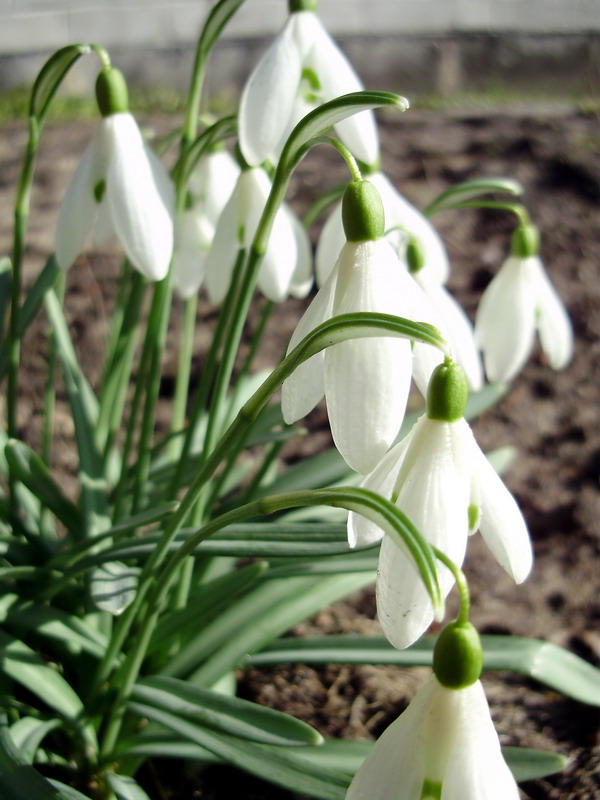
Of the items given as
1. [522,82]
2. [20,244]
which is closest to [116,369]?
[20,244]

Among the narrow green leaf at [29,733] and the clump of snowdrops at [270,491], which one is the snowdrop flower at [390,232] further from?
the narrow green leaf at [29,733]

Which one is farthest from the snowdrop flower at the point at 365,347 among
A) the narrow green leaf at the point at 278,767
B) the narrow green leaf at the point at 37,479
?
the narrow green leaf at the point at 37,479

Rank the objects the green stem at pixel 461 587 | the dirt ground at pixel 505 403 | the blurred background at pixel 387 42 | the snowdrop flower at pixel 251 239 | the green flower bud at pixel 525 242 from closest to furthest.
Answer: the green stem at pixel 461 587 → the snowdrop flower at pixel 251 239 → the green flower bud at pixel 525 242 → the dirt ground at pixel 505 403 → the blurred background at pixel 387 42

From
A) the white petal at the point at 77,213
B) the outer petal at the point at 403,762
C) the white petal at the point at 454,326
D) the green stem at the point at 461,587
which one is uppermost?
A: the white petal at the point at 77,213

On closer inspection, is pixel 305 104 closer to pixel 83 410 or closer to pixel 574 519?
pixel 83 410

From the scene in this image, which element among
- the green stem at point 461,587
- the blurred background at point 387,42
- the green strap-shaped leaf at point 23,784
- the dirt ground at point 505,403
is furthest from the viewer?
the blurred background at point 387,42

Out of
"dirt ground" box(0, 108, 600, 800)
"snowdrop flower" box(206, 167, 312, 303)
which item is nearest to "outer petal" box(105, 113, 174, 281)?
"snowdrop flower" box(206, 167, 312, 303)
